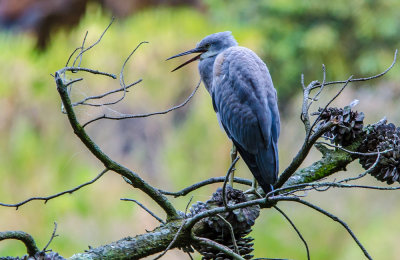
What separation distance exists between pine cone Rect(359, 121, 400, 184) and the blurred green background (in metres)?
1.50

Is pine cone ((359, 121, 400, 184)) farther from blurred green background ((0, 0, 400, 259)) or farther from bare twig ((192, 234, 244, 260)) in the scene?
blurred green background ((0, 0, 400, 259))

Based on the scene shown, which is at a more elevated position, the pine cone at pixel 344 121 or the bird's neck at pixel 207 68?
the bird's neck at pixel 207 68

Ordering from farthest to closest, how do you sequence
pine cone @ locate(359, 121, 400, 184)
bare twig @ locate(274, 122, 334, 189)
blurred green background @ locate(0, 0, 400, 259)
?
1. blurred green background @ locate(0, 0, 400, 259)
2. pine cone @ locate(359, 121, 400, 184)
3. bare twig @ locate(274, 122, 334, 189)

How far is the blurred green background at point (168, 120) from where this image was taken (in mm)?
2543

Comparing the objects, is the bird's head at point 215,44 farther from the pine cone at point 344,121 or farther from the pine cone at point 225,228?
the pine cone at point 225,228

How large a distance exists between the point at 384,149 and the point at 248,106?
391 mm

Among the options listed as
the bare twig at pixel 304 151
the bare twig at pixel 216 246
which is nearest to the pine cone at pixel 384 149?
the bare twig at pixel 304 151

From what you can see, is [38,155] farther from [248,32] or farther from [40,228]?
[248,32]

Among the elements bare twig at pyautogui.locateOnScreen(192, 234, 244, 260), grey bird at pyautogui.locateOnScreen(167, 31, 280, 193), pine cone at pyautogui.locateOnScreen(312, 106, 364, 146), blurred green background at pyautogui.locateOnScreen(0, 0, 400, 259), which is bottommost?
bare twig at pyautogui.locateOnScreen(192, 234, 244, 260)

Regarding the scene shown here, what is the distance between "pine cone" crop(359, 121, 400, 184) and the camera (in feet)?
3.36

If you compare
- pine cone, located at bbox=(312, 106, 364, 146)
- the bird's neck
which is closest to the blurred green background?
the bird's neck

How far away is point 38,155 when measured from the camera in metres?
2.58

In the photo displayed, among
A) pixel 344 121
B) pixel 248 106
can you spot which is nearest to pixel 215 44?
pixel 248 106

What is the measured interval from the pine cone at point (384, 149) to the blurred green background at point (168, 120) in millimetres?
1499
